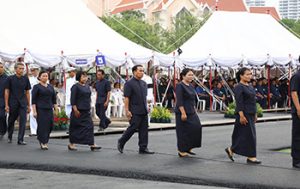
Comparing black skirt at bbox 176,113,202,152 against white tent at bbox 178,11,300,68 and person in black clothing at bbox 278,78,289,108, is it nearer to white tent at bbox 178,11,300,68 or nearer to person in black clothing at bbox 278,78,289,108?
white tent at bbox 178,11,300,68

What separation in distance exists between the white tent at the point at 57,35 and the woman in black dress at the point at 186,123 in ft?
30.4

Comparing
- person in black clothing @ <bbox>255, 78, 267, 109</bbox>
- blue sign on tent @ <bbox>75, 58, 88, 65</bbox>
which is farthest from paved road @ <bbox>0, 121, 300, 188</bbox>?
person in black clothing @ <bbox>255, 78, 267, 109</bbox>

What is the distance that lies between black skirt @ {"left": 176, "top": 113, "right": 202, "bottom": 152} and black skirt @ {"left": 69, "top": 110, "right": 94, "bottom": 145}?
198cm

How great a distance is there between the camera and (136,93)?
12.1m

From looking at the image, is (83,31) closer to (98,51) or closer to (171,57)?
(98,51)

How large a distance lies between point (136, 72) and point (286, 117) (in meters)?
14.0

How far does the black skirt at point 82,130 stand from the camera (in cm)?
1251

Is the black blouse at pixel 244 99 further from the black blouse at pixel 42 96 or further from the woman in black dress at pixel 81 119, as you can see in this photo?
the black blouse at pixel 42 96

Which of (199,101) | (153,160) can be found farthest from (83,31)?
(153,160)

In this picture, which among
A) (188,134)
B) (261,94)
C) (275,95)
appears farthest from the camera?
(275,95)

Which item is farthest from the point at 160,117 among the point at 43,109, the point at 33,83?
the point at 43,109

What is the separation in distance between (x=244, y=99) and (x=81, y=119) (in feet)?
11.4

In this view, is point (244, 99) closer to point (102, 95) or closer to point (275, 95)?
point (102, 95)

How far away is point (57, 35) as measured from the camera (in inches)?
859
